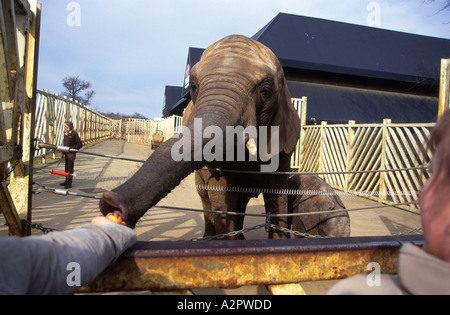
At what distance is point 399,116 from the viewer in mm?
16594

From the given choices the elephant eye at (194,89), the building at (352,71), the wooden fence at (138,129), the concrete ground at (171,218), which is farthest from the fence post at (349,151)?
the wooden fence at (138,129)

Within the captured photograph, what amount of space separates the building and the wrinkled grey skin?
11.4 meters

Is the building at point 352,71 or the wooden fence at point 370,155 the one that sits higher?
the building at point 352,71

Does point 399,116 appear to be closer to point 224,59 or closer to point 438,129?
point 224,59

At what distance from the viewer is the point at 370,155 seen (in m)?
9.62

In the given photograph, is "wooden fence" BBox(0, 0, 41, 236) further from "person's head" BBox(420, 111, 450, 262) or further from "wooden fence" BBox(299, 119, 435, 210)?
"wooden fence" BBox(299, 119, 435, 210)

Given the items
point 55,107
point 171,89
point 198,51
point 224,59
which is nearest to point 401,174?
point 224,59

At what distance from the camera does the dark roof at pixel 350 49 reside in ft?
53.3

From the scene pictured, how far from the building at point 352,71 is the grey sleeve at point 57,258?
14.6 metres

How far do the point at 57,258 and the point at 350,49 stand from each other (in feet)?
64.3

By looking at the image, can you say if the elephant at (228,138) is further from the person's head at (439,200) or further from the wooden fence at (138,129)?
the wooden fence at (138,129)

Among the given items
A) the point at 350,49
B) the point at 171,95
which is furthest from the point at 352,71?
the point at 171,95

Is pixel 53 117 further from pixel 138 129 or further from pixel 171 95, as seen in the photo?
pixel 171 95

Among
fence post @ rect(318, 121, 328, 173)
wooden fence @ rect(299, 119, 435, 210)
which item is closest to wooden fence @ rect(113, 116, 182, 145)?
wooden fence @ rect(299, 119, 435, 210)
